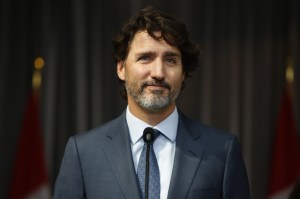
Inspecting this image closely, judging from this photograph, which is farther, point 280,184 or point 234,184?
point 280,184

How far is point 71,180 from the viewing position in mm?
1759

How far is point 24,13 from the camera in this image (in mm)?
3686

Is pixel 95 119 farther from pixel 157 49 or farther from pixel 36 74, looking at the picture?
pixel 157 49

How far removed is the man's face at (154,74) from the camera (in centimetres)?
173

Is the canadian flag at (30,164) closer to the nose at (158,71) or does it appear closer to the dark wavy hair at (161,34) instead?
the dark wavy hair at (161,34)

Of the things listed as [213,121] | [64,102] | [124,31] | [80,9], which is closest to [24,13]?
[80,9]

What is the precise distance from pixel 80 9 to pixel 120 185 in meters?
2.27

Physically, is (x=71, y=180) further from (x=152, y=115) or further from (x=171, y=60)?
(x=171, y=60)

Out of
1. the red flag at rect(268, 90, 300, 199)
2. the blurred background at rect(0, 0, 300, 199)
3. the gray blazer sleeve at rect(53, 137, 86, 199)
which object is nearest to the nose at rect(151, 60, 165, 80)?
the gray blazer sleeve at rect(53, 137, 86, 199)

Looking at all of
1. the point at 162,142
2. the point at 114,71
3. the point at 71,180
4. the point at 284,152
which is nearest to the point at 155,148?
the point at 162,142

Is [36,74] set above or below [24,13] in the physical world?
below

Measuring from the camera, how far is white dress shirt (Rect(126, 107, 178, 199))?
1.72m

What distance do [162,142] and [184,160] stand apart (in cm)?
10

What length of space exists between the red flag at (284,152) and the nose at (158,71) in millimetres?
2240
